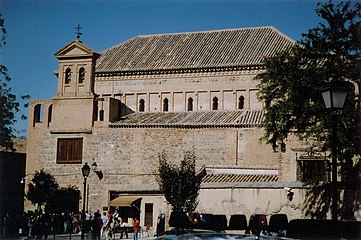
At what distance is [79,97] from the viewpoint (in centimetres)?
3828

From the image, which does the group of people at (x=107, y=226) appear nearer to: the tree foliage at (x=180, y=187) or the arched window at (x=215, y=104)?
the tree foliage at (x=180, y=187)

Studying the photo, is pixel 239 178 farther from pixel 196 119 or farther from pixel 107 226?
pixel 107 226

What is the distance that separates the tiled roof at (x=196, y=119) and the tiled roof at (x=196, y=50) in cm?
400

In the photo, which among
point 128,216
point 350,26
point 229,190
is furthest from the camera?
point 128,216

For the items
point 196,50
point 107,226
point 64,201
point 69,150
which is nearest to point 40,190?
point 64,201

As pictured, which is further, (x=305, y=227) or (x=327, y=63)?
(x=327, y=63)

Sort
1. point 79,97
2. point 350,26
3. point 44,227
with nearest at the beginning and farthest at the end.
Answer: point 350,26 < point 44,227 < point 79,97

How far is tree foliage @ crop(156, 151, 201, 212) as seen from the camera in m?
27.4

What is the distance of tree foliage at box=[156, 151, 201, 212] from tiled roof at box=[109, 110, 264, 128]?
627cm

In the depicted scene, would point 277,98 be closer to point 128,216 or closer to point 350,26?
point 350,26

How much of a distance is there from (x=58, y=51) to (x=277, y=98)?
62.4 feet

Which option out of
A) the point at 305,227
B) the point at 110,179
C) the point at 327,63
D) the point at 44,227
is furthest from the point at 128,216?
the point at 305,227

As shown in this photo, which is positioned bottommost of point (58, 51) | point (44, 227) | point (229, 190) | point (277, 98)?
point (44, 227)

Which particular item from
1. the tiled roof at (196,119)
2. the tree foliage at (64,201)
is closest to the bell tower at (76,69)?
the tiled roof at (196,119)
